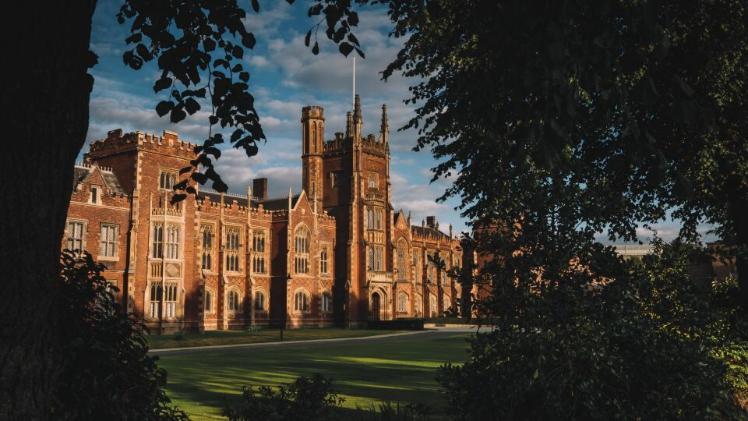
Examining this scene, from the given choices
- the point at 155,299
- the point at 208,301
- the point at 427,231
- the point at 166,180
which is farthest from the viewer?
the point at 427,231

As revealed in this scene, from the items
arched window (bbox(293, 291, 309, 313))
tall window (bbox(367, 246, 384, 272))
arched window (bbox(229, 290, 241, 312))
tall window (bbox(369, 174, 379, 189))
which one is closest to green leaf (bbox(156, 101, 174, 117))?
arched window (bbox(229, 290, 241, 312))

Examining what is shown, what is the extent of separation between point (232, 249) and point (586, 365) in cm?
4667

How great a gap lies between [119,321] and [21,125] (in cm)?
230

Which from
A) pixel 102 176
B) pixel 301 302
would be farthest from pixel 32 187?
pixel 301 302

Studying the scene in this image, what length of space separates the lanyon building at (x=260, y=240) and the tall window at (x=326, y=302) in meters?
0.09

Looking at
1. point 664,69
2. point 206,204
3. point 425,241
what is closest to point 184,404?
point 664,69

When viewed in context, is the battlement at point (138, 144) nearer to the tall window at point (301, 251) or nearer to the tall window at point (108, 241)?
the tall window at point (108, 241)

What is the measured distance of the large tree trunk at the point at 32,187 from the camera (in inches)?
192

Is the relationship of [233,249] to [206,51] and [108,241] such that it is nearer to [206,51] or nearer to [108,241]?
[108,241]

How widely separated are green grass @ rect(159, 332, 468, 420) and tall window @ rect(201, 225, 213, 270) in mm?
21366

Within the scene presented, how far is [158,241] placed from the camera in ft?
143

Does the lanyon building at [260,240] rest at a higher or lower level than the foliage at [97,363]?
higher

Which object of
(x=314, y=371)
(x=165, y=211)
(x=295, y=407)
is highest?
(x=165, y=211)

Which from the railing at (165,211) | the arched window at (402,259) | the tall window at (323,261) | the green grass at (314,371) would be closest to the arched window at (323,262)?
the tall window at (323,261)
